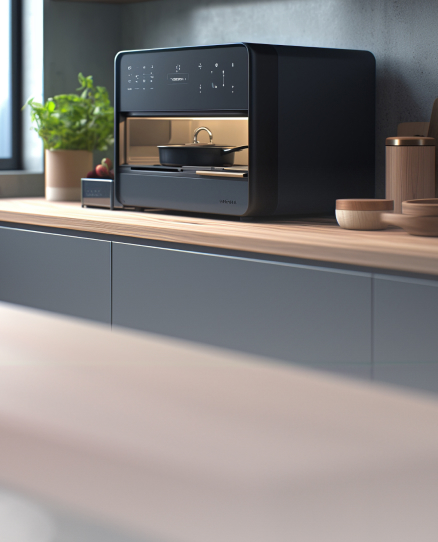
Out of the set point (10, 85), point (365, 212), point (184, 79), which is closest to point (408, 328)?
point (365, 212)

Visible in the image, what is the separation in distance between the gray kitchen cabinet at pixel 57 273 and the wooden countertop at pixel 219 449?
1.43 meters

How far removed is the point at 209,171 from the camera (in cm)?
200

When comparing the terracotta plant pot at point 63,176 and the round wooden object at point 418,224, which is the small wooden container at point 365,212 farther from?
the terracotta plant pot at point 63,176

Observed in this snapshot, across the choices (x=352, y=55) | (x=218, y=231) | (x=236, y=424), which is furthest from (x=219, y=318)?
(x=236, y=424)

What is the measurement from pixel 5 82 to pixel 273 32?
1091 millimetres

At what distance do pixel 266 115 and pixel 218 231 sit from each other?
308 millimetres

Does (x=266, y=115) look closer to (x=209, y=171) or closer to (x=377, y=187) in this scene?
(x=209, y=171)

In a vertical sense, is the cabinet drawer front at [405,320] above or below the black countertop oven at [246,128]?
below

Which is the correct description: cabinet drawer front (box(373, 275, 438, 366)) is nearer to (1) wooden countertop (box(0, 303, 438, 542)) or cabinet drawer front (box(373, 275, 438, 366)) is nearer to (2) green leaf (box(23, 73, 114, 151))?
(1) wooden countertop (box(0, 303, 438, 542))

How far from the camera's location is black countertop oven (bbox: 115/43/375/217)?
1.89m

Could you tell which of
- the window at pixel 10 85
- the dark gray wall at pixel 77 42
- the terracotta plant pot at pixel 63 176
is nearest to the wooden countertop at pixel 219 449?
the terracotta plant pot at pixel 63 176

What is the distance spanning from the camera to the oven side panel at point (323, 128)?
6.27 ft

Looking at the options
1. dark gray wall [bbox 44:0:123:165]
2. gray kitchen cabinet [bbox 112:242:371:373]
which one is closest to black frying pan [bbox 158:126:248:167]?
gray kitchen cabinet [bbox 112:242:371:373]

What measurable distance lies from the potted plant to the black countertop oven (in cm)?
46
